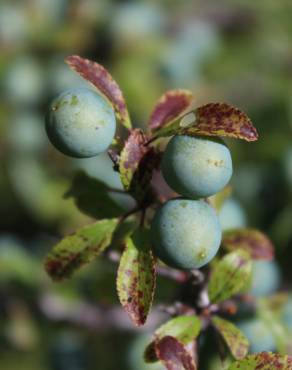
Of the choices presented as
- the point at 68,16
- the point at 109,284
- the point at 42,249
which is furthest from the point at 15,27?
the point at 109,284

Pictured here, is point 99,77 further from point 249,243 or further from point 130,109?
point 130,109

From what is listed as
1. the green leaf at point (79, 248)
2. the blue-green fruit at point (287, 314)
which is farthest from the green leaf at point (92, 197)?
the blue-green fruit at point (287, 314)

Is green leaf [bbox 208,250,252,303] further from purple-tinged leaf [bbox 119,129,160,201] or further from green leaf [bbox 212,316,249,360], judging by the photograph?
purple-tinged leaf [bbox 119,129,160,201]

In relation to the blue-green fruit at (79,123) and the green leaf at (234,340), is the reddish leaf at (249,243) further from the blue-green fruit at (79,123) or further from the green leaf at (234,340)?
the blue-green fruit at (79,123)

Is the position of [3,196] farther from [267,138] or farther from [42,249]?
[267,138]

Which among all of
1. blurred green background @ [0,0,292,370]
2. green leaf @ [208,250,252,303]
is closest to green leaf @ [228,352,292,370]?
green leaf @ [208,250,252,303]

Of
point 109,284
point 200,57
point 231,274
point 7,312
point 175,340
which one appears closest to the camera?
point 175,340
